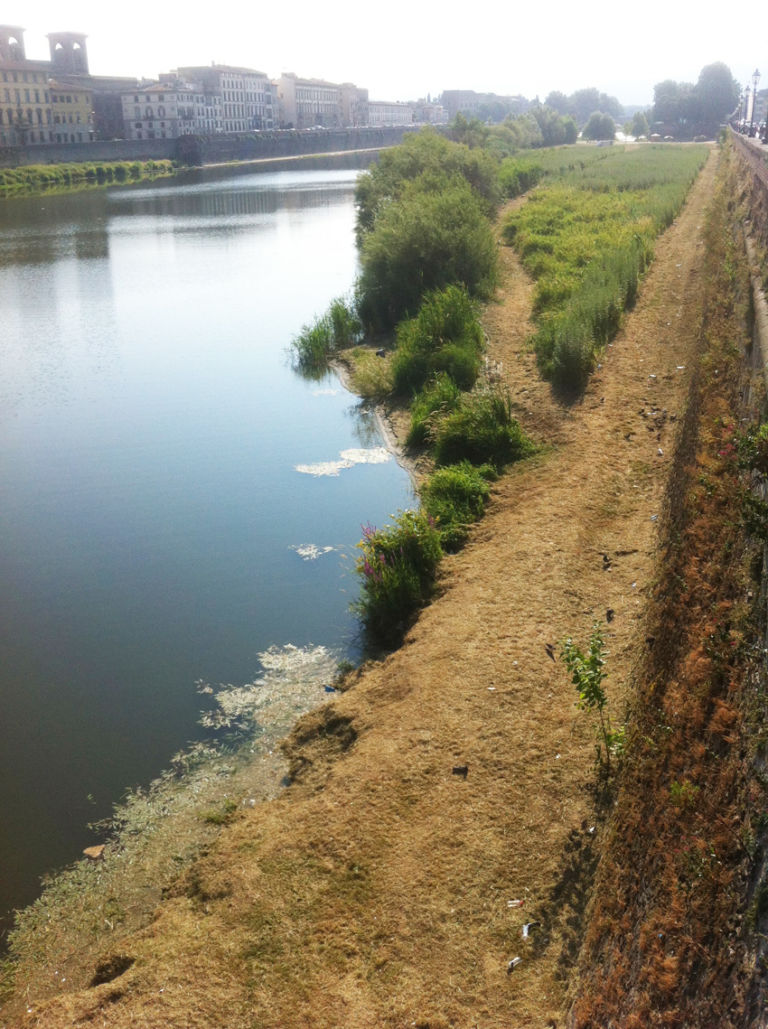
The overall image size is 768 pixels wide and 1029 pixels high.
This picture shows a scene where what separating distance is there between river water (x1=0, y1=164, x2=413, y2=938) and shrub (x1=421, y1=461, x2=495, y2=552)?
0.87m

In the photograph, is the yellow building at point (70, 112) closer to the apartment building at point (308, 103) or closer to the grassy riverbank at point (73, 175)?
the grassy riverbank at point (73, 175)

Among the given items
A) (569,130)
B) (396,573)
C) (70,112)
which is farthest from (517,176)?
(569,130)

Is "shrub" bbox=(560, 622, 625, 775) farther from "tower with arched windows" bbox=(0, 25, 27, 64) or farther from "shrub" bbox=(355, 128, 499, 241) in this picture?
"tower with arched windows" bbox=(0, 25, 27, 64)

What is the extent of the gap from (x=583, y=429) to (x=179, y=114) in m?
93.9

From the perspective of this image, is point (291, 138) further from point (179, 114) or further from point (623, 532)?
point (623, 532)

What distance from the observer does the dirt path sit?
411cm

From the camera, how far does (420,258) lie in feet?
58.7

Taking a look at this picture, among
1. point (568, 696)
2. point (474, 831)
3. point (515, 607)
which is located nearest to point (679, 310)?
point (515, 607)

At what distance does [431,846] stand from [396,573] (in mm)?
3337

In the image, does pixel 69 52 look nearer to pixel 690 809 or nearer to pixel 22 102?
pixel 22 102

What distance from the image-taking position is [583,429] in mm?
10500

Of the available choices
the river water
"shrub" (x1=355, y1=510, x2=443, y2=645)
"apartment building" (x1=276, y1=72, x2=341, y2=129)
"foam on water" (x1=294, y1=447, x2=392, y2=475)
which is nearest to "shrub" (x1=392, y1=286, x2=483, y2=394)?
the river water

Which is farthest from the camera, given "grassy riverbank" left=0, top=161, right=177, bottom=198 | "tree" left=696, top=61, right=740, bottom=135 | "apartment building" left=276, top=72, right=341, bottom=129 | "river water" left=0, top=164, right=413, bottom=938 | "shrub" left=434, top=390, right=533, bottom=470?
"apartment building" left=276, top=72, right=341, bottom=129

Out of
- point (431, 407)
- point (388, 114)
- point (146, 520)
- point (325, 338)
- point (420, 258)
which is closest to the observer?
point (146, 520)
